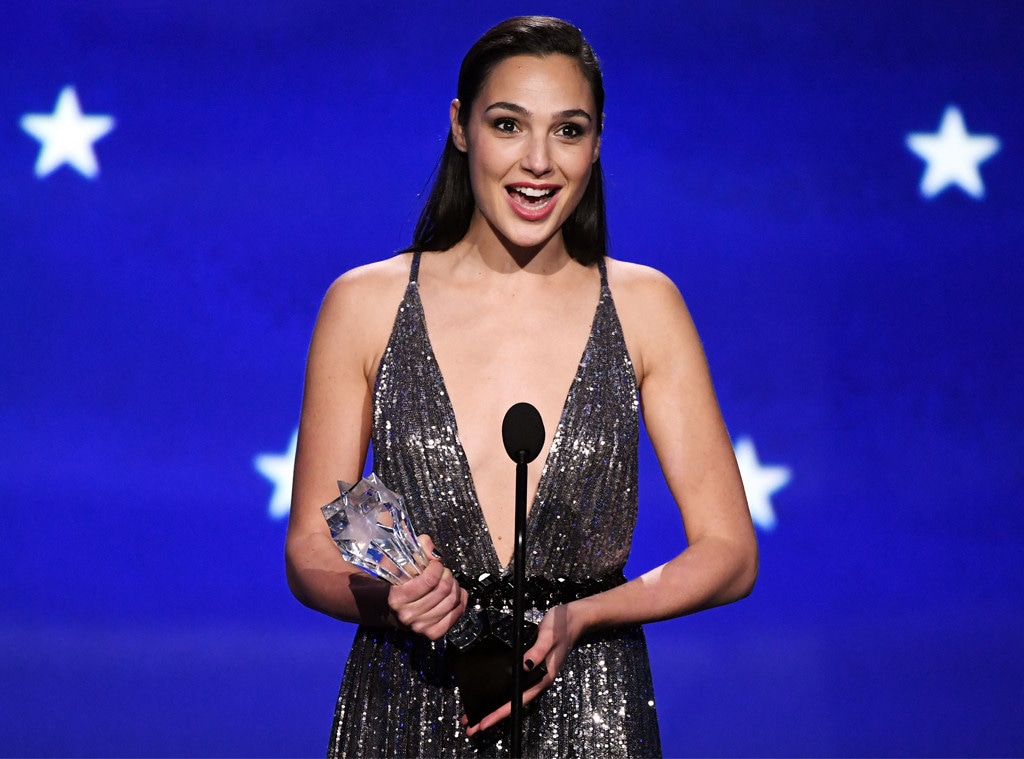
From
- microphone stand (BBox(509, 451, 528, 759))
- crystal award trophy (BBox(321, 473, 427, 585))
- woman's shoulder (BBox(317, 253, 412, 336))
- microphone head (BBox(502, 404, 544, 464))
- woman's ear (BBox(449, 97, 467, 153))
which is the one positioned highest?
woman's ear (BBox(449, 97, 467, 153))

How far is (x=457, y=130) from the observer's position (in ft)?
6.43

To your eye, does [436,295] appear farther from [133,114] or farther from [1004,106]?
[1004,106]

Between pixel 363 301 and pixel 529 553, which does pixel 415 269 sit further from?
pixel 529 553

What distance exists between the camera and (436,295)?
1925mm

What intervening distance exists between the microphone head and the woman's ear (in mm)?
651

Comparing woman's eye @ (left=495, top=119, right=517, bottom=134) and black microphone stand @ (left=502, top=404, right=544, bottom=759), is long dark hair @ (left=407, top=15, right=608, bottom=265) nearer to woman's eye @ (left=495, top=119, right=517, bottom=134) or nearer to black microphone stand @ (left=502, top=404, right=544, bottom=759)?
woman's eye @ (left=495, top=119, right=517, bottom=134)

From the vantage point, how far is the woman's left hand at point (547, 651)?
1.53m

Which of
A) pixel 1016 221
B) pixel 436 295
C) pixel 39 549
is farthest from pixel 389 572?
pixel 1016 221

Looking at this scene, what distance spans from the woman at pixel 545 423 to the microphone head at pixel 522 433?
36cm

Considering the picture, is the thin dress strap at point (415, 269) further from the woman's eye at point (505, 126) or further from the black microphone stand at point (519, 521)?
the black microphone stand at point (519, 521)

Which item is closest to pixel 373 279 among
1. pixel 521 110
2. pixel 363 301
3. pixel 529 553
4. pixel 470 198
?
pixel 363 301

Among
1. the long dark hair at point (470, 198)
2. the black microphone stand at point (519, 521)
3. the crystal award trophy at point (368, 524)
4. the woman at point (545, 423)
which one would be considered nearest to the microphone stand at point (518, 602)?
the black microphone stand at point (519, 521)

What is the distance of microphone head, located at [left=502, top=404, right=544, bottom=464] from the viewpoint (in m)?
1.39

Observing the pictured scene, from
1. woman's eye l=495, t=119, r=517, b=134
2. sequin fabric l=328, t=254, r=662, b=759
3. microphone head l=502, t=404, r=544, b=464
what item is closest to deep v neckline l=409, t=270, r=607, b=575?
sequin fabric l=328, t=254, r=662, b=759
